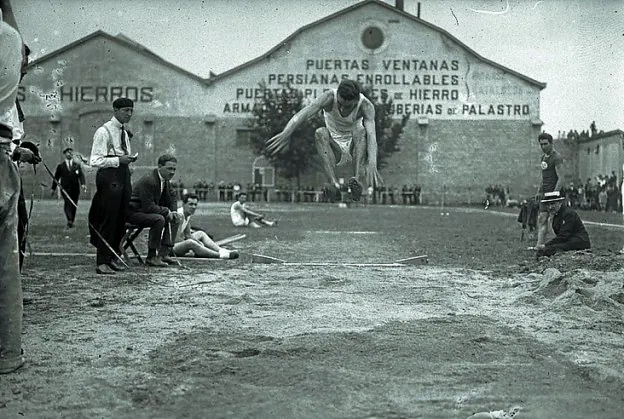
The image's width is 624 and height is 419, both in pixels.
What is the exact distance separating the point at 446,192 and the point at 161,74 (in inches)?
715

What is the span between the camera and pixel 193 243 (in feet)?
32.2

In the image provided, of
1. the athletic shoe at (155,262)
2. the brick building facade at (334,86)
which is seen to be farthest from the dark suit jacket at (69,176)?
the brick building facade at (334,86)

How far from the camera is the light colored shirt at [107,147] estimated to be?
7.90 meters

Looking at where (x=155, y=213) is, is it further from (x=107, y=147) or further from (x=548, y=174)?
(x=548, y=174)

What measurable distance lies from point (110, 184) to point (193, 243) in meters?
2.06

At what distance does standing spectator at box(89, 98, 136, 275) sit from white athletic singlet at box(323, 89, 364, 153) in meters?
2.39

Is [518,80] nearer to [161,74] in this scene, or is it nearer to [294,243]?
[161,74]

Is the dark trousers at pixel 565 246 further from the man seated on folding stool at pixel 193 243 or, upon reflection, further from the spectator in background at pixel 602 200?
the spectator in background at pixel 602 200

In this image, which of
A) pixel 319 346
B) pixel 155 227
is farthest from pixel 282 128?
pixel 319 346

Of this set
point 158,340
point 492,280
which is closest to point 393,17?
point 492,280

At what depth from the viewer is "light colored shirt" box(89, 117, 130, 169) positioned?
790 cm

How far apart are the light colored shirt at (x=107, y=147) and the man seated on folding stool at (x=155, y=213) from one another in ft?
2.58

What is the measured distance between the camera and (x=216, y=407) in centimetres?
314

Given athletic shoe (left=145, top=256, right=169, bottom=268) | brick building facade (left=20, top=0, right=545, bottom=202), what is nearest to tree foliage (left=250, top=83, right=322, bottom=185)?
brick building facade (left=20, top=0, right=545, bottom=202)
